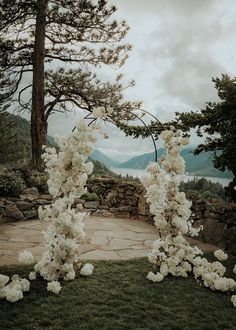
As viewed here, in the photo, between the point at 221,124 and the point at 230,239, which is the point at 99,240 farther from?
the point at 221,124

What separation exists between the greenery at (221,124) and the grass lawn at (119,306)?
2933 mm

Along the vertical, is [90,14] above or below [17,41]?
above

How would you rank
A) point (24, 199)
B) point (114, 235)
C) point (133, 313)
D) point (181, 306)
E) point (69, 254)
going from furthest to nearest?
point (24, 199)
point (114, 235)
point (69, 254)
point (181, 306)
point (133, 313)

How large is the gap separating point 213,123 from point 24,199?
4.75m

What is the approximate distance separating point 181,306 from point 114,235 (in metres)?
3.53

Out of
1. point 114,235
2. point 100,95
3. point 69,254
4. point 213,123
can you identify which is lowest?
point 114,235

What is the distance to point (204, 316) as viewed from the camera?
366 centimetres

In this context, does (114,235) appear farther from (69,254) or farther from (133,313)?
(133,313)

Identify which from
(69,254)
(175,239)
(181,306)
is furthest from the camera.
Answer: (175,239)

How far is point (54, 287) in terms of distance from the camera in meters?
3.96

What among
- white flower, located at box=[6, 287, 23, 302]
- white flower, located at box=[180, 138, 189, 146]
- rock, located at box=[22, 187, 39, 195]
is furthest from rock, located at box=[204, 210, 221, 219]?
rock, located at box=[22, 187, 39, 195]

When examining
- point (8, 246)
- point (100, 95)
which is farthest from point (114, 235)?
point (100, 95)

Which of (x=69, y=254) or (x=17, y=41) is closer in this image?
(x=69, y=254)

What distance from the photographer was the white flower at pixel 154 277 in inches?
178
